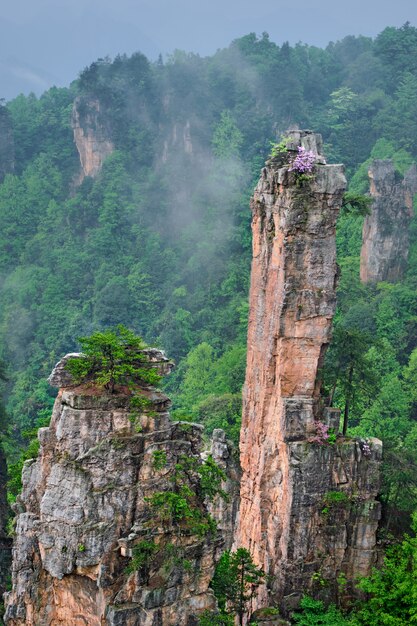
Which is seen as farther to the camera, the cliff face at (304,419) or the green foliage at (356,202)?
the green foliage at (356,202)

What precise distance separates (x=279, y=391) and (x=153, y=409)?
737 cm

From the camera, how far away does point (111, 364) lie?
2036cm

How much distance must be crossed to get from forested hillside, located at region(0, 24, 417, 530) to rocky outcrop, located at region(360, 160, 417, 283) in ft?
2.94

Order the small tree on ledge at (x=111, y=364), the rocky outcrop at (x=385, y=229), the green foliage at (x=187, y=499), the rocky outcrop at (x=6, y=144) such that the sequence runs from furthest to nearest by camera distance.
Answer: the rocky outcrop at (x=6, y=144), the rocky outcrop at (x=385, y=229), the small tree on ledge at (x=111, y=364), the green foliage at (x=187, y=499)

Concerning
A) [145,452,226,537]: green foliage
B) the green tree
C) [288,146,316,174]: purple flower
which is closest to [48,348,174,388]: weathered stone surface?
[145,452,226,537]: green foliage

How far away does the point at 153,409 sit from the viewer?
2011 centimetres

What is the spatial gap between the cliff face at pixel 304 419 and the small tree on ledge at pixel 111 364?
252 inches

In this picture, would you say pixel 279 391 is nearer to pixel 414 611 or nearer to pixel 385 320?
pixel 414 611

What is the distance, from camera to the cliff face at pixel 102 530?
19.2 meters

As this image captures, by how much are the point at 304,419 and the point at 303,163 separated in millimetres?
7105

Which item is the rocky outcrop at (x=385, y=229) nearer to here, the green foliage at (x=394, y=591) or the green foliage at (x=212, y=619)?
the green foliage at (x=394, y=591)

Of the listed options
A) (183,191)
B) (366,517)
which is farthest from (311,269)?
(183,191)

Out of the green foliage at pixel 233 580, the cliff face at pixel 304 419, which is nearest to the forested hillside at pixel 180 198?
the cliff face at pixel 304 419

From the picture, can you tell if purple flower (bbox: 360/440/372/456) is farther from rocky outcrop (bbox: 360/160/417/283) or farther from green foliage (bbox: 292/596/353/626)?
rocky outcrop (bbox: 360/160/417/283)
